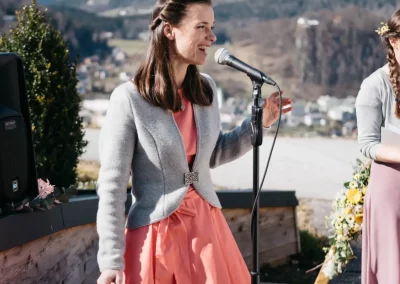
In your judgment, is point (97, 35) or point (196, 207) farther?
point (97, 35)

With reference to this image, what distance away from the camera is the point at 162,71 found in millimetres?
2693

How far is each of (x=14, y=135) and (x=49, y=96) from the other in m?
1.93

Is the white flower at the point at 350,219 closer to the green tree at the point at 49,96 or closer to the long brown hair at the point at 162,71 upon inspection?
the long brown hair at the point at 162,71

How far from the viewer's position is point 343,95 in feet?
36.4

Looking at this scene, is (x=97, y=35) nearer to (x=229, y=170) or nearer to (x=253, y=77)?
(x=229, y=170)

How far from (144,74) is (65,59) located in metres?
2.88

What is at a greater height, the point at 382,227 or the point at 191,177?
the point at 191,177

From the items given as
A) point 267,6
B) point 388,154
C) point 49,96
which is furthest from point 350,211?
point 267,6

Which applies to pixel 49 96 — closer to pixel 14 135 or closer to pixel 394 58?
pixel 14 135

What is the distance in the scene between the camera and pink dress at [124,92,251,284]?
8.70ft

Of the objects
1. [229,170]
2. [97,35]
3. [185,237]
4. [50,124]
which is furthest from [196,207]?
[97,35]

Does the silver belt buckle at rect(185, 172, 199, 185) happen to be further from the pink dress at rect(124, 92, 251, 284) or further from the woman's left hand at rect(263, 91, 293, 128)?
the woman's left hand at rect(263, 91, 293, 128)

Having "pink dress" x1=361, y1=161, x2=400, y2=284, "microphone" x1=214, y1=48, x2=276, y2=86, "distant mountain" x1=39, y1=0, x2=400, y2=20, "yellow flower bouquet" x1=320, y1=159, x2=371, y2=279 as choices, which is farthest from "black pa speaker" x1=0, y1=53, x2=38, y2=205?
"distant mountain" x1=39, y1=0, x2=400, y2=20

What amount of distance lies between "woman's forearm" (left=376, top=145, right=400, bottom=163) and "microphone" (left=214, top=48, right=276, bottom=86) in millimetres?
905
